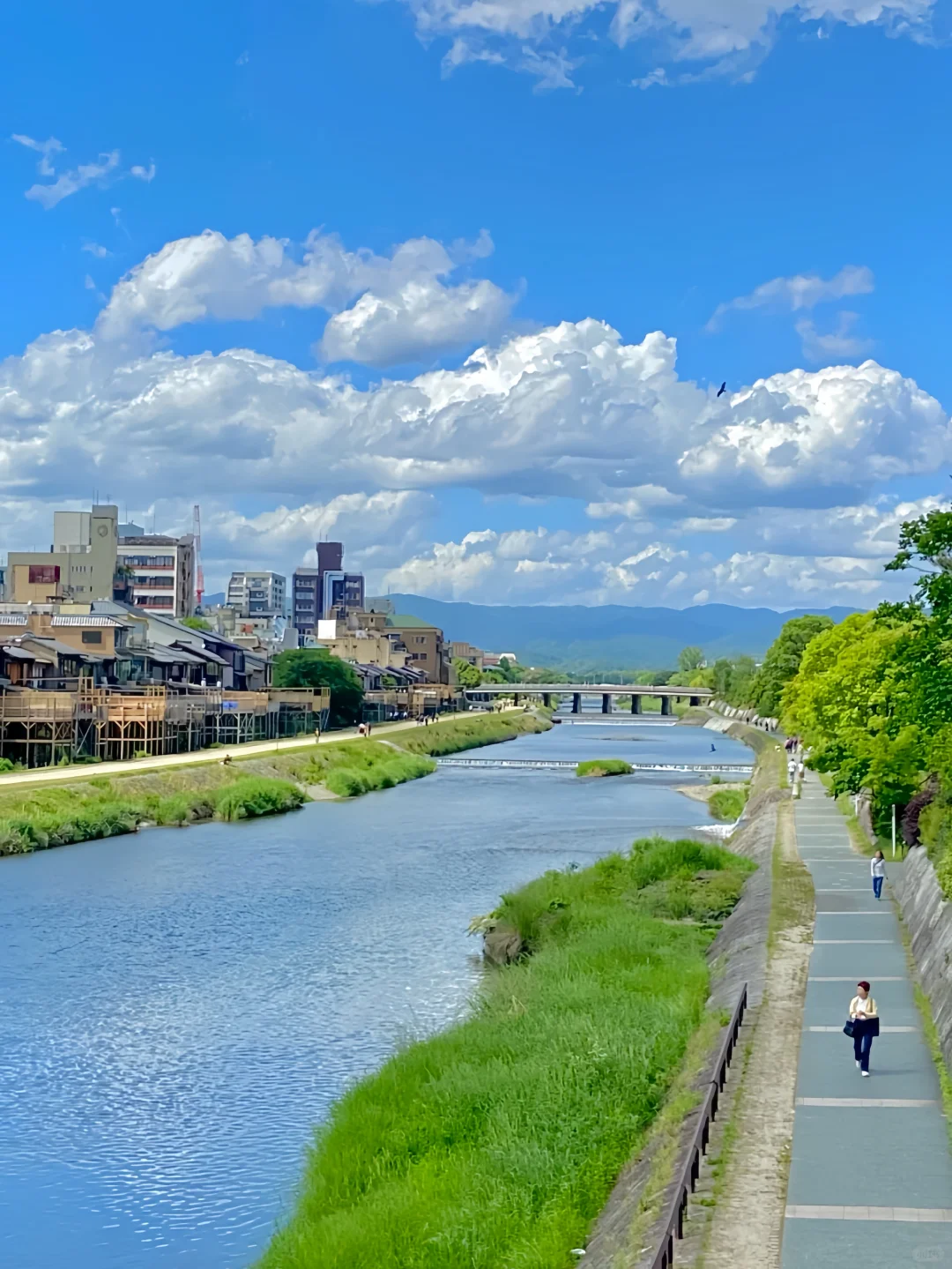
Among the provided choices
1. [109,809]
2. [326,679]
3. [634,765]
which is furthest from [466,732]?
[109,809]

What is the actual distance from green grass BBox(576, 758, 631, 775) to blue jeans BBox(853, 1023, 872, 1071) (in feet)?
234

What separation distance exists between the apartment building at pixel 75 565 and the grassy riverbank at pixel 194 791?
48.4m

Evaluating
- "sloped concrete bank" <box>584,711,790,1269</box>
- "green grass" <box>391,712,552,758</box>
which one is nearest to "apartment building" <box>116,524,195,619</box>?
"green grass" <box>391,712,552,758</box>

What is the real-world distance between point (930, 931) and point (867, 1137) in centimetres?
922

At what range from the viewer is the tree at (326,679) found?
113 meters

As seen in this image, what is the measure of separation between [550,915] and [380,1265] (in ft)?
62.2

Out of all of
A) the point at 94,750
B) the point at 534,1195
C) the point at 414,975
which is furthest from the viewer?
the point at 94,750

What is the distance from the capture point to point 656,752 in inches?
4564

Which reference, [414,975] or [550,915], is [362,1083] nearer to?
[414,975]

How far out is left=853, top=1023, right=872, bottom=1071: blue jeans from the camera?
17.1 m

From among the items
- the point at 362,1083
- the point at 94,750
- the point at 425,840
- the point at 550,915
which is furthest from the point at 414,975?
the point at 94,750

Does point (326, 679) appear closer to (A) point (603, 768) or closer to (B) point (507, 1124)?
(A) point (603, 768)

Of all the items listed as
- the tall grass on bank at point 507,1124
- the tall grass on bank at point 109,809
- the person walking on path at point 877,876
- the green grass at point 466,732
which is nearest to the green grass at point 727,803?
the tall grass on bank at point 109,809

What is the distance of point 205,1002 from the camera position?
90.8 feet
